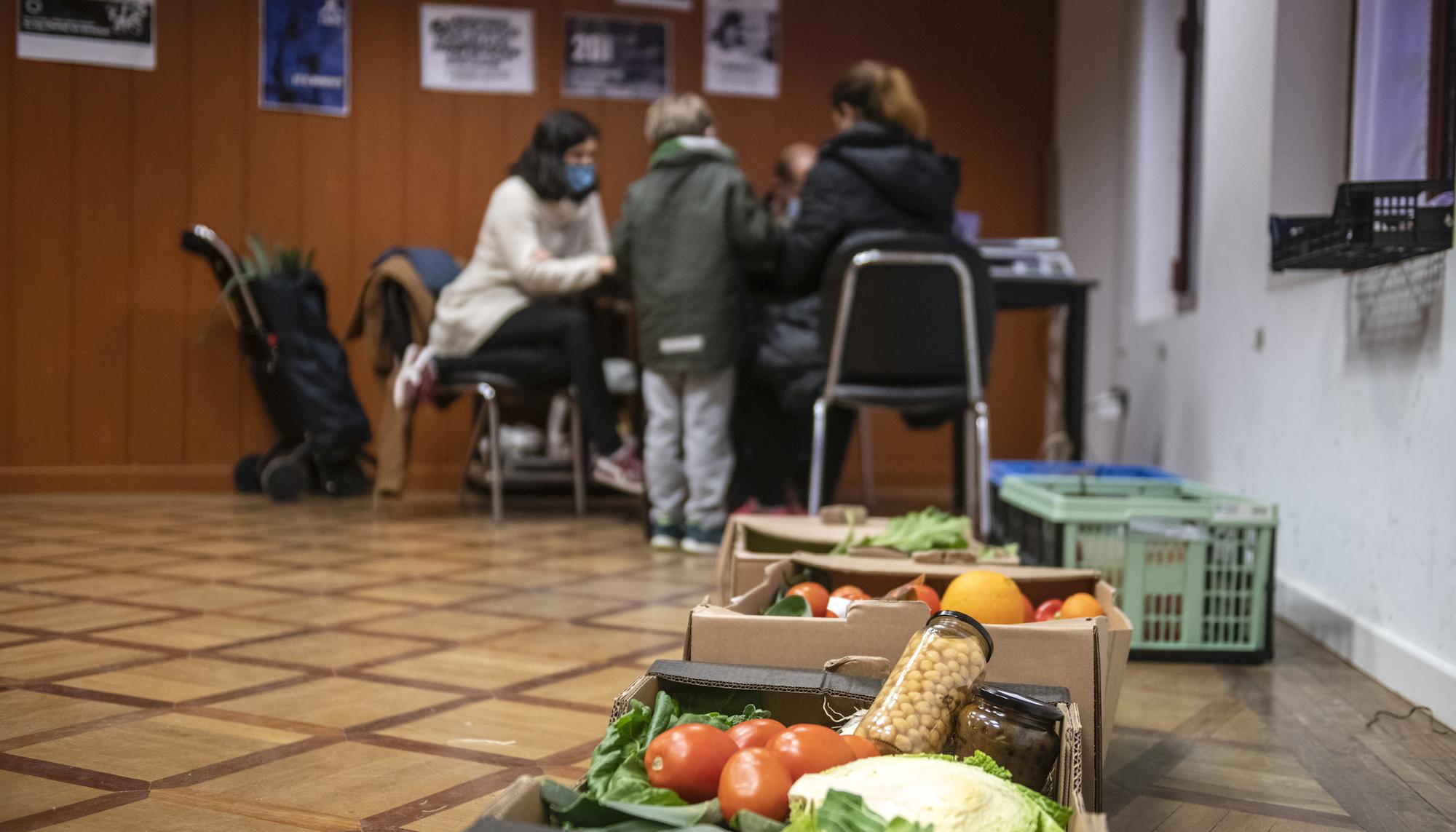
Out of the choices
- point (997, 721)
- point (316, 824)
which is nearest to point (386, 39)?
point (316, 824)

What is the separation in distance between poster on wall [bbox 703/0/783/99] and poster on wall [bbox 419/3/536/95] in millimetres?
735

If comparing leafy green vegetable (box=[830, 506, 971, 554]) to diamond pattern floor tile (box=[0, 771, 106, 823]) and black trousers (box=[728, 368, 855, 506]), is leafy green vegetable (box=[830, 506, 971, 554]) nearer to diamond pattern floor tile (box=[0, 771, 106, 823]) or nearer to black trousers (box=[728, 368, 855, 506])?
diamond pattern floor tile (box=[0, 771, 106, 823])

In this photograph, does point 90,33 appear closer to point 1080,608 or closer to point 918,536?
point 918,536

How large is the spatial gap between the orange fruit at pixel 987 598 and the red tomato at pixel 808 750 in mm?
467

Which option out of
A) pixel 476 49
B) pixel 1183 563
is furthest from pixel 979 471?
pixel 476 49

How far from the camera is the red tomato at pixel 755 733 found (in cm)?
95

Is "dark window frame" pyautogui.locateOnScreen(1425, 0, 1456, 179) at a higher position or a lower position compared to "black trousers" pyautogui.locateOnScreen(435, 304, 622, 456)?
higher

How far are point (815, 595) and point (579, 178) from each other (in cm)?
263

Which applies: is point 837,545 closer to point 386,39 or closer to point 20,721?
point 20,721

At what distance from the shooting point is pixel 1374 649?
1.95m

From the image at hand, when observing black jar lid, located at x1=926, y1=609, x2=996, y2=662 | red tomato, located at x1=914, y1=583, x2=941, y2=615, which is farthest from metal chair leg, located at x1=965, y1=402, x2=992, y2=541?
black jar lid, located at x1=926, y1=609, x2=996, y2=662

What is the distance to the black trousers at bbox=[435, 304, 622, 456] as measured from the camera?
382 cm

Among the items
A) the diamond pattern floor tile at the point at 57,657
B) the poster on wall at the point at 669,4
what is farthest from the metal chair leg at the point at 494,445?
the poster on wall at the point at 669,4

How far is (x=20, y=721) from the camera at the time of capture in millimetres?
1510
